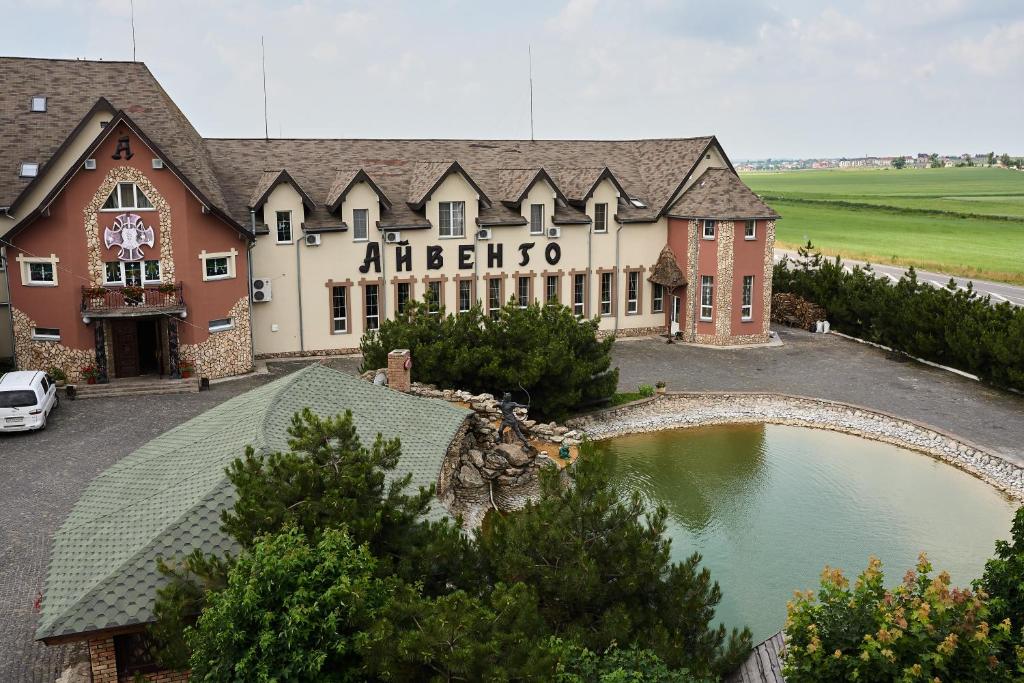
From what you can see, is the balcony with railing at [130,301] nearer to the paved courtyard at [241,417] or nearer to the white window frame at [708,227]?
the paved courtyard at [241,417]

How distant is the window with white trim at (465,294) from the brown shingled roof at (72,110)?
10.2 meters

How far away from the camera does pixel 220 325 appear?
111 feet

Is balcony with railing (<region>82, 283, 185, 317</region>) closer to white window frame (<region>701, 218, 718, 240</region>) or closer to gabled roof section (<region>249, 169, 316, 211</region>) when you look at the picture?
gabled roof section (<region>249, 169, 316, 211</region>)

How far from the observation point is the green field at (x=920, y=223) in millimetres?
70500

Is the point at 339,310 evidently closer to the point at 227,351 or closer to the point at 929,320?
the point at 227,351

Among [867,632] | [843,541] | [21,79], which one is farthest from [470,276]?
[867,632]

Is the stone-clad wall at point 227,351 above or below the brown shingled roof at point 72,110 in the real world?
below

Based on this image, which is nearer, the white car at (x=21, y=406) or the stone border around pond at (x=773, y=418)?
the white car at (x=21, y=406)

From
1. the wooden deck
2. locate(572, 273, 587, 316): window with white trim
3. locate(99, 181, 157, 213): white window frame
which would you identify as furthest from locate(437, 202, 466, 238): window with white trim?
the wooden deck

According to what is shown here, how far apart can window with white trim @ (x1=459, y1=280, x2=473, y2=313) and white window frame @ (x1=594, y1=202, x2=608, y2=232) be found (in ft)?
20.9

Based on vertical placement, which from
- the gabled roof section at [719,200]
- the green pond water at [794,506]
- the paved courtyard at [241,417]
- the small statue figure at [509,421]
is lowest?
the green pond water at [794,506]

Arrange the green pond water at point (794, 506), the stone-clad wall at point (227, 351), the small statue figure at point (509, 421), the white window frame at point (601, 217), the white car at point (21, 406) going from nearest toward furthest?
the green pond water at point (794, 506), the small statue figure at point (509, 421), the white car at point (21, 406), the stone-clad wall at point (227, 351), the white window frame at point (601, 217)

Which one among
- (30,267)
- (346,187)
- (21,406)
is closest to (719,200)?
(346,187)

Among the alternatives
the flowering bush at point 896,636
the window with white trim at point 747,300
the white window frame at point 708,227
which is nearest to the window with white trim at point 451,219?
the white window frame at point 708,227
